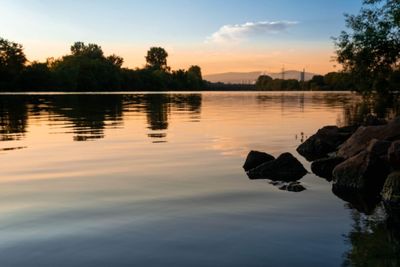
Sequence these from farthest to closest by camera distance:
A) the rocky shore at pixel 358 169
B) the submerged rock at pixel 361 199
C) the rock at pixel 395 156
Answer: the rock at pixel 395 156 → the rocky shore at pixel 358 169 → the submerged rock at pixel 361 199

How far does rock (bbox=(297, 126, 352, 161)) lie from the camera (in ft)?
74.1

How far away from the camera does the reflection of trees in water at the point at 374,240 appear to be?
8233 mm

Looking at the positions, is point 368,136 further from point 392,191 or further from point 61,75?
point 61,75

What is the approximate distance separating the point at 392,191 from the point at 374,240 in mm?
3950

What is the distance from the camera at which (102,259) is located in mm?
8180

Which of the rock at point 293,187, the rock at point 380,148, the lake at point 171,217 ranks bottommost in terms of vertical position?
the rock at point 293,187

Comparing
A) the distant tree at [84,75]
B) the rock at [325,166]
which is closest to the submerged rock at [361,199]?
the rock at [325,166]

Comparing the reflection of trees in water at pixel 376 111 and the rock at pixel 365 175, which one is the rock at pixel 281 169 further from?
the reflection of trees in water at pixel 376 111

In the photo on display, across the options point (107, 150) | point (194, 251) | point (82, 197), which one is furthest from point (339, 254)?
point (107, 150)

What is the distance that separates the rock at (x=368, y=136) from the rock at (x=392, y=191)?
5241 millimetres

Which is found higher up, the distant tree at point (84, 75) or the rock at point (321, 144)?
the distant tree at point (84, 75)

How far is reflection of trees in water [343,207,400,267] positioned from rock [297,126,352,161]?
1015 cm

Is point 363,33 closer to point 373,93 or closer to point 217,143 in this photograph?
point 373,93

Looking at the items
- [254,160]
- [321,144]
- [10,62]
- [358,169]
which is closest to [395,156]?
[358,169]
